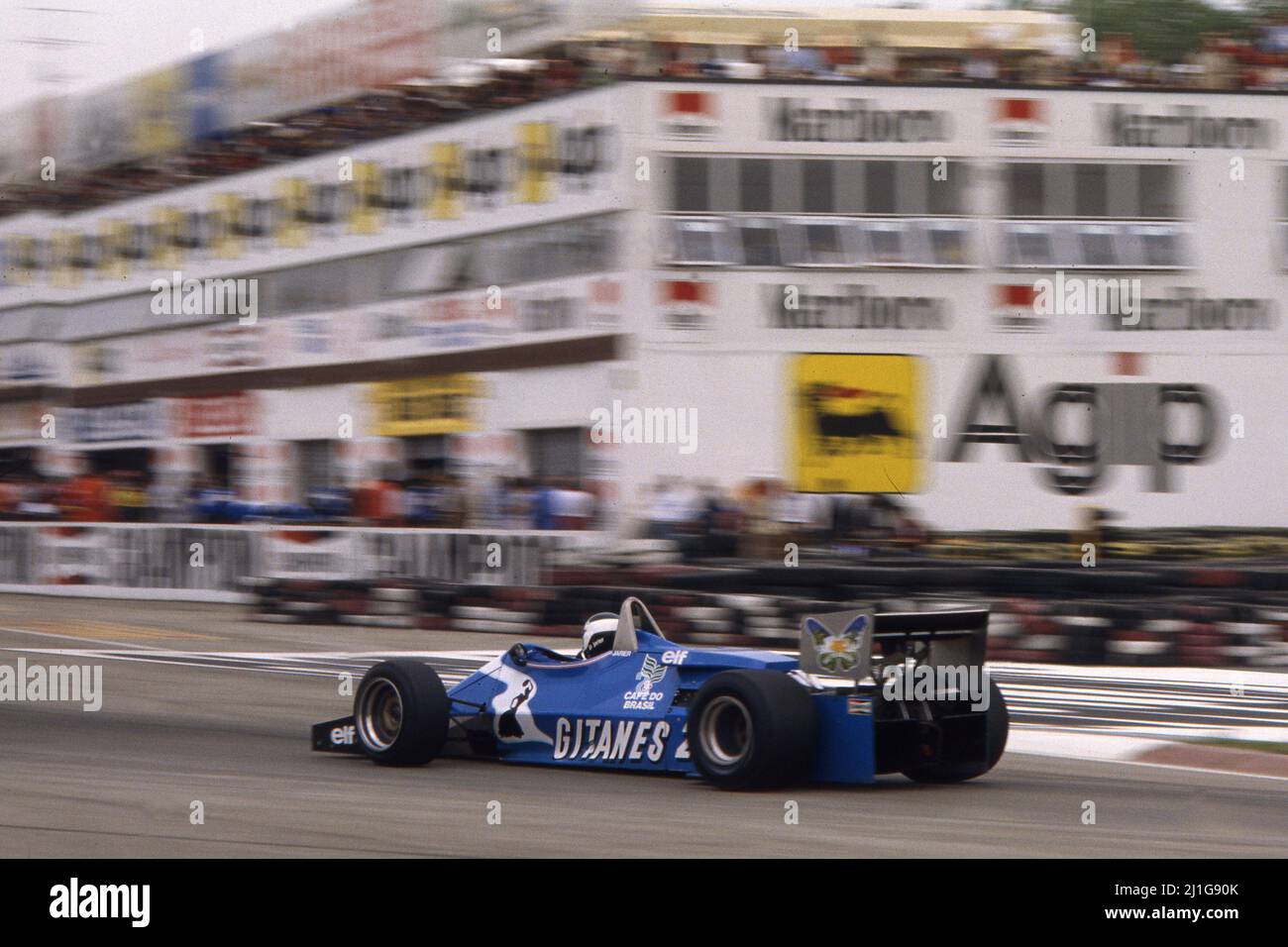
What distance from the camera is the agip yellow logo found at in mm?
25672

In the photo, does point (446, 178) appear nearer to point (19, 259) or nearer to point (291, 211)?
point (291, 211)

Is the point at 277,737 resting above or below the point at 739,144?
below

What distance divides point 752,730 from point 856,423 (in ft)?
58.2

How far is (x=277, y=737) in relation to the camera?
1086 cm

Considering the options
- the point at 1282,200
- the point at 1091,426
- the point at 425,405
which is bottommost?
the point at 1091,426

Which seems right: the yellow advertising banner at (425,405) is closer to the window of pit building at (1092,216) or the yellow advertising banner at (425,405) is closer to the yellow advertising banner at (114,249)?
the yellow advertising banner at (114,249)

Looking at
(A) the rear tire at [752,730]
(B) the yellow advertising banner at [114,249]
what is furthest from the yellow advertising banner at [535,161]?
(A) the rear tire at [752,730]

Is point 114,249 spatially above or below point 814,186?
above

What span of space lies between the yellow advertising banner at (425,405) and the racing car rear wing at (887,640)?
20217 millimetres

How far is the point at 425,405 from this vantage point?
95.6ft

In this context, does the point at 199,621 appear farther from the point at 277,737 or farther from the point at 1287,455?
the point at 1287,455

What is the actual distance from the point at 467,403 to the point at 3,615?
28.5 feet

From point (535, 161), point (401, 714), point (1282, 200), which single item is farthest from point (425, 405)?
point (401, 714)
